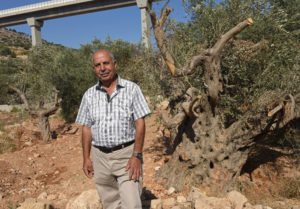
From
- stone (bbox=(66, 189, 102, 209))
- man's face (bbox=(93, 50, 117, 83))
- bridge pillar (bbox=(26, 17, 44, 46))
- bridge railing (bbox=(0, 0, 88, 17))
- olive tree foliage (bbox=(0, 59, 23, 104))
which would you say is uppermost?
bridge railing (bbox=(0, 0, 88, 17))

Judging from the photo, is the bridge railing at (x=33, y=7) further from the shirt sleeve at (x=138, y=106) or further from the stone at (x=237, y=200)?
the stone at (x=237, y=200)

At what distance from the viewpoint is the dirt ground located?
4379 millimetres

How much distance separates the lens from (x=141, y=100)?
2486 mm

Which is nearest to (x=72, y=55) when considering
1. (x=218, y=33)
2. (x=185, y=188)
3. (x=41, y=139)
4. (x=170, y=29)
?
(x=41, y=139)

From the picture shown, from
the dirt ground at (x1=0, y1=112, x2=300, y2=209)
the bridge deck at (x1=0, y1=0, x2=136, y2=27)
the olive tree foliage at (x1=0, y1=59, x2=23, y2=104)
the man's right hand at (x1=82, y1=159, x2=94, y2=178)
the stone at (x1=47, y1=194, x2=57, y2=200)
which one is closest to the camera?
the man's right hand at (x1=82, y1=159, x2=94, y2=178)

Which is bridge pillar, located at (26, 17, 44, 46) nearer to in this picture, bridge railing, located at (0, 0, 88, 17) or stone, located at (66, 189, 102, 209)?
bridge railing, located at (0, 0, 88, 17)

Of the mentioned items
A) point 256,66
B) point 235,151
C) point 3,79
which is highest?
point 3,79

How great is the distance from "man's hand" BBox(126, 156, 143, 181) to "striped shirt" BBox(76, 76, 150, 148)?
0.22m

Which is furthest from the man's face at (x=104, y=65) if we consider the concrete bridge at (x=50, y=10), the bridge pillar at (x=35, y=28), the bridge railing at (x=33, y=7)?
the bridge pillar at (x=35, y=28)

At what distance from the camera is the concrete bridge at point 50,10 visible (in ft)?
62.8

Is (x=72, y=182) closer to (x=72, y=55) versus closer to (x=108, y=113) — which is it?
(x=108, y=113)

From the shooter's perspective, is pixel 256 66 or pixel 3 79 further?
pixel 3 79

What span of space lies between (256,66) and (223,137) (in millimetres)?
1606

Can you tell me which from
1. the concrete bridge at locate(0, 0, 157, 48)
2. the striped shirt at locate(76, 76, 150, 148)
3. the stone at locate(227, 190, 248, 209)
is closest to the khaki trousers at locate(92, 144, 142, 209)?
the striped shirt at locate(76, 76, 150, 148)
